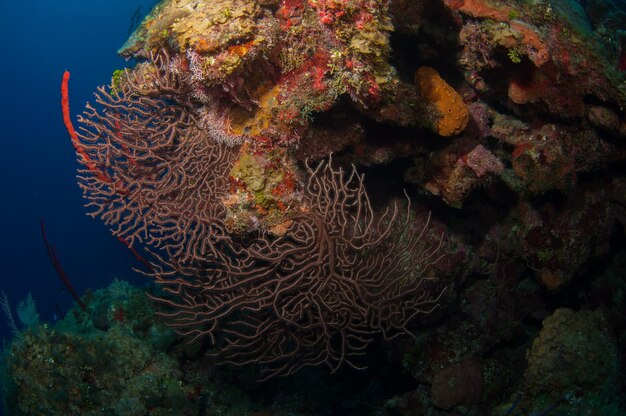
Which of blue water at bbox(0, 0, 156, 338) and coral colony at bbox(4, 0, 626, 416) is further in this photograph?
blue water at bbox(0, 0, 156, 338)

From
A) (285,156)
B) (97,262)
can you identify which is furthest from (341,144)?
(97,262)

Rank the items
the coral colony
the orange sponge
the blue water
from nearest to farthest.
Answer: the coral colony
the orange sponge
the blue water

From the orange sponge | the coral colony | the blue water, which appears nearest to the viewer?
the coral colony

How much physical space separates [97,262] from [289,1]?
32.0 metres

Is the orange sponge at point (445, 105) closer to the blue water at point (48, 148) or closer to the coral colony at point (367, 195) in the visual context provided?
the coral colony at point (367, 195)

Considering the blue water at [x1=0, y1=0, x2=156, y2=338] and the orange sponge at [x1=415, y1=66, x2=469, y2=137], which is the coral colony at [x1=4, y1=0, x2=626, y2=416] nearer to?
the orange sponge at [x1=415, y1=66, x2=469, y2=137]

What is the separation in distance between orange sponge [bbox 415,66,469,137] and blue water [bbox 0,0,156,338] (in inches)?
896

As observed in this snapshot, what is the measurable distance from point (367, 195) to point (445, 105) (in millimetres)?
1509

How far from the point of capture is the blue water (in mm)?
30953

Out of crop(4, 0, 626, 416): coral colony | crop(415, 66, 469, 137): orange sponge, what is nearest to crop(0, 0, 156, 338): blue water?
crop(4, 0, 626, 416): coral colony

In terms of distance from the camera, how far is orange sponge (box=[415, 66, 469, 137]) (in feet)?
15.6

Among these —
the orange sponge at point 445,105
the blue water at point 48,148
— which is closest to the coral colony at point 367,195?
the orange sponge at point 445,105

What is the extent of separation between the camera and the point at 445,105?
15.7ft

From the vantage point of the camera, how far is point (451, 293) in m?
5.58
